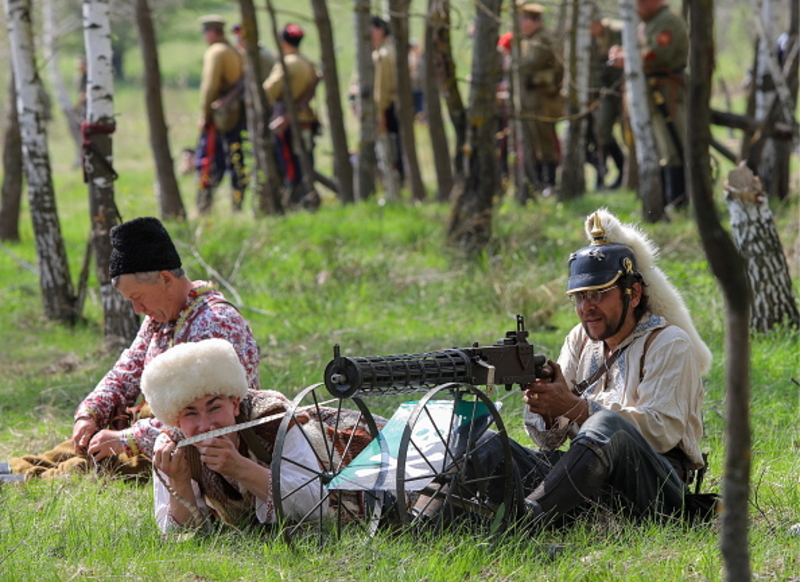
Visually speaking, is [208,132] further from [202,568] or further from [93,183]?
[202,568]

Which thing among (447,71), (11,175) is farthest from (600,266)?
(11,175)

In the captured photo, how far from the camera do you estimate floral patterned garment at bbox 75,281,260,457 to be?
525 centimetres

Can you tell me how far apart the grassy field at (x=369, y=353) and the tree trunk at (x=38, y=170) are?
290 mm

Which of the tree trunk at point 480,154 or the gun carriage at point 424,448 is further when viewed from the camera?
the tree trunk at point 480,154

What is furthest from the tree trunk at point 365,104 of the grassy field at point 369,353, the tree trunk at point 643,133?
the tree trunk at point 643,133

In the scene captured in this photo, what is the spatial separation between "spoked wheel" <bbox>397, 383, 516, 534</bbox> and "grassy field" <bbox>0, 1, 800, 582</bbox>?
12 cm

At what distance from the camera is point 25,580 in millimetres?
3889

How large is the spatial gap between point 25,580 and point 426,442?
146 cm

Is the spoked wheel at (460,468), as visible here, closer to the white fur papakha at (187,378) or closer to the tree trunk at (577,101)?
the white fur papakha at (187,378)

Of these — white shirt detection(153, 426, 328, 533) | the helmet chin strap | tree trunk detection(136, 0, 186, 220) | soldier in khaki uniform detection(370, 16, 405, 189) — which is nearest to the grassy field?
white shirt detection(153, 426, 328, 533)

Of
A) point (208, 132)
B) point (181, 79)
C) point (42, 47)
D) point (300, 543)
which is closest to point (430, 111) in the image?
point (208, 132)

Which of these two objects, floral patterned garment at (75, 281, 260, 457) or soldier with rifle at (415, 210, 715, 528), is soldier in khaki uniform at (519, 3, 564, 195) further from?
soldier with rifle at (415, 210, 715, 528)

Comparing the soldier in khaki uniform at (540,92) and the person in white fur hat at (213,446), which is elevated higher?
the soldier in khaki uniform at (540,92)

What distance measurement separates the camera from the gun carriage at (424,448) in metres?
3.83
